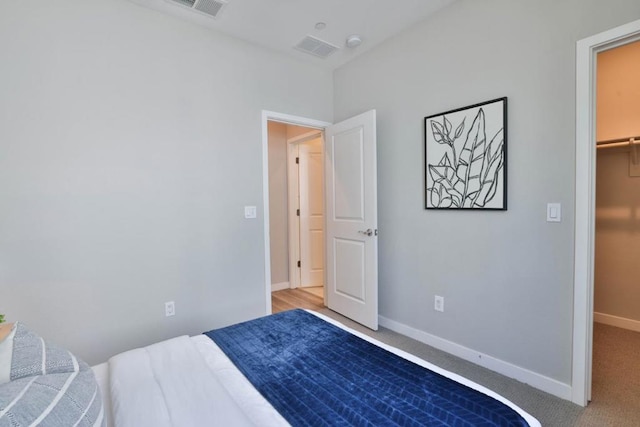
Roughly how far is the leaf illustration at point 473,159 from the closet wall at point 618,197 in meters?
1.59

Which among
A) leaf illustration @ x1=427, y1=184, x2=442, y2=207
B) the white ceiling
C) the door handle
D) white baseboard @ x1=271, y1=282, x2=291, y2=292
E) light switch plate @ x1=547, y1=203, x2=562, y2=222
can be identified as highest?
the white ceiling

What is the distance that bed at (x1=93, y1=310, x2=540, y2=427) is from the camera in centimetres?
93

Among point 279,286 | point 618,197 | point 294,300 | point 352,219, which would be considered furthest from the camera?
point 279,286

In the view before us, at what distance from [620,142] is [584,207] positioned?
149 centimetres

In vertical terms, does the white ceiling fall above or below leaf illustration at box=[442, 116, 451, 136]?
above

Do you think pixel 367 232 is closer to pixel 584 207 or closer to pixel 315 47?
pixel 584 207

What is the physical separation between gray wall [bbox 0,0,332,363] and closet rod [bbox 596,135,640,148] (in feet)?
9.90

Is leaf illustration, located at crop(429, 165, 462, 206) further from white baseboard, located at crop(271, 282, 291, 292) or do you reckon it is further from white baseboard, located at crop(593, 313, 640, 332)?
white baseboard, located at crop(271, 282, 291, 292)

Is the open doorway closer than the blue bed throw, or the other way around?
the blue bed throw

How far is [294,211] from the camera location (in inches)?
172

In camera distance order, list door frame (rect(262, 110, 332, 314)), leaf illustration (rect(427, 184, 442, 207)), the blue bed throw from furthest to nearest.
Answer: door frame (rect(262, 110, 332, 314)), leaf illustration (rect(427, 184, 442, 207)), the blue bed throw

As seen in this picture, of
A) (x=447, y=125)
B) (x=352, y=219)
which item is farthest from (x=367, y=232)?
(x=447, y=125)

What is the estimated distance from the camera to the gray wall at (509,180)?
1831mm

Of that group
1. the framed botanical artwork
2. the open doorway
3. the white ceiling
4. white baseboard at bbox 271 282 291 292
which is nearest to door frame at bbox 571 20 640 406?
the framed botanical artwork
